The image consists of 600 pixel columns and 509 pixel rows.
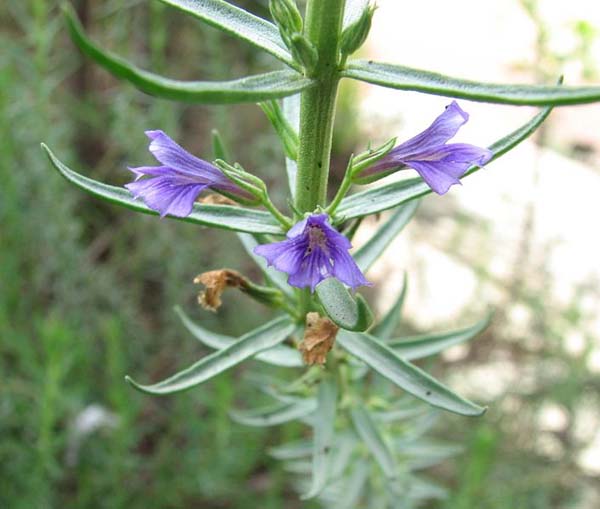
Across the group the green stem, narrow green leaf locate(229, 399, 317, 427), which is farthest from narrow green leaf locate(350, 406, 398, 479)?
the green stem

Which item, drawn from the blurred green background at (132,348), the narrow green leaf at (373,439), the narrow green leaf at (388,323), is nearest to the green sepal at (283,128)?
the narrow green leaf at (388,323)

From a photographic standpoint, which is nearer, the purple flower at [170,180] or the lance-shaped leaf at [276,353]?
the purple flower at [170,180]

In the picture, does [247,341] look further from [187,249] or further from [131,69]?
[187,249]

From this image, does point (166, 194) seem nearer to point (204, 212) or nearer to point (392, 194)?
point (204, 212)

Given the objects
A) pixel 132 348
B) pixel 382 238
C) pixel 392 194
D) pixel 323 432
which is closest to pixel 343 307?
pixel 392 194

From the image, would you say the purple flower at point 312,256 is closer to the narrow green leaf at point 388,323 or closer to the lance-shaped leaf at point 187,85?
the lance-shaped leaf at point 187,85

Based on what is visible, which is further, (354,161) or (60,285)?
(60,285)

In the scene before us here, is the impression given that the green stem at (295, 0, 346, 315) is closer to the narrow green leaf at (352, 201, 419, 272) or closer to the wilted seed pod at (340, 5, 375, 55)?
the wilted seed pod at (340, 5, 375, 55)

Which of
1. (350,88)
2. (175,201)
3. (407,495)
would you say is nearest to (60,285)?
(407,495)
